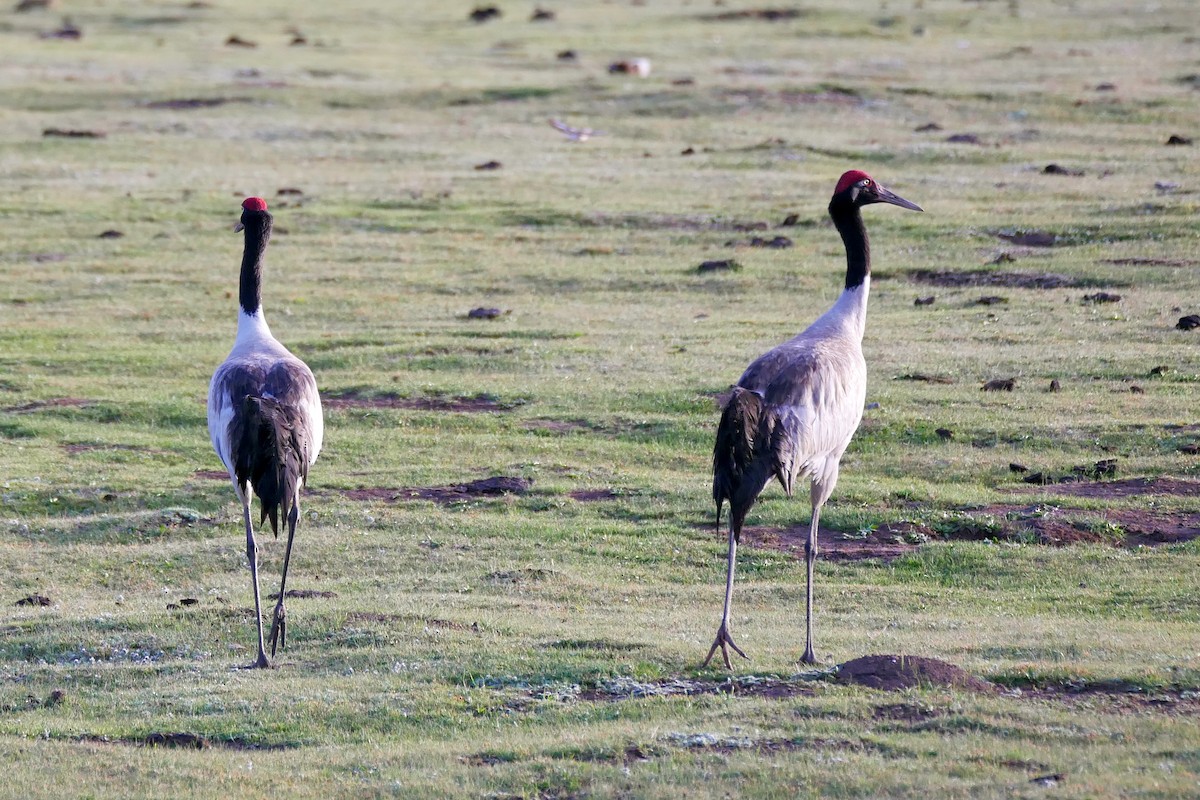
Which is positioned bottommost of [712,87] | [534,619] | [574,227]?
[534,619]

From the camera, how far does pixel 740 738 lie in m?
8.53

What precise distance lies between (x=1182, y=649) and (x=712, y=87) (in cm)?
3228

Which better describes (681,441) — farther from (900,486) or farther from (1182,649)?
(1182,649)

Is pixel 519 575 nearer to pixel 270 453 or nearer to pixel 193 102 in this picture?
pixel 270 453

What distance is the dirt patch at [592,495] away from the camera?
15.0 metres

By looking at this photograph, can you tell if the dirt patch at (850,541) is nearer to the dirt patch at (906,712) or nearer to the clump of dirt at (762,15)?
the dirt patch at (906,712)

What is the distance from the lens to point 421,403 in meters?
18.3

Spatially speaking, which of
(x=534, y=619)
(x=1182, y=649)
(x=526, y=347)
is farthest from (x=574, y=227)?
(x=1182, y=649)

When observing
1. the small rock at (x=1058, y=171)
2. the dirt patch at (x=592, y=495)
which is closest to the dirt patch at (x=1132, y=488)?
the dirt patch at (x=592, y=495)

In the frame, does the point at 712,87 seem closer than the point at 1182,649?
No

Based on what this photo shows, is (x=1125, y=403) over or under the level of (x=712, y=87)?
under

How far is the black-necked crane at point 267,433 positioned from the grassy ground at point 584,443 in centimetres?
76

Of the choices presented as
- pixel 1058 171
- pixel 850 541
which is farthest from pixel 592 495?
pixel 1058 171

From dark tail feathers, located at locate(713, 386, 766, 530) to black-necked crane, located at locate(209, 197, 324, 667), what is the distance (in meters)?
3.04
